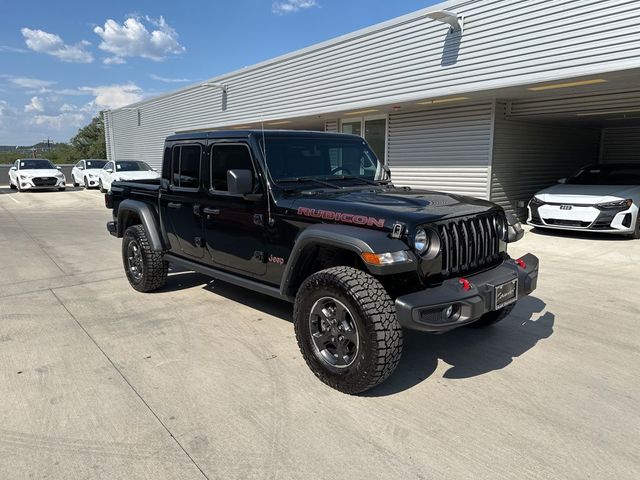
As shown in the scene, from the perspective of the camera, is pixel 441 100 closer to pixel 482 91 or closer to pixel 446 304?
pixel 482 91

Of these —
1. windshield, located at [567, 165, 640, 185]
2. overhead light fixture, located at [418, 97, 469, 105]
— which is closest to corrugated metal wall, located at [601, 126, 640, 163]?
windshield, located at [567, 165, 640, 185]

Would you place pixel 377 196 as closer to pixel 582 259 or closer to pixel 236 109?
pixel 582 259

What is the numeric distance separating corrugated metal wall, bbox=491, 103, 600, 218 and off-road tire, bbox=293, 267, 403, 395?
29.2 ft

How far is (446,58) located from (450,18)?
0.85 metres

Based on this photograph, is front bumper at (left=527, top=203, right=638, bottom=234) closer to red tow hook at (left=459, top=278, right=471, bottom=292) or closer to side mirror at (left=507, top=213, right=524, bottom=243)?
side mirror at (left=507, top=213, right=524, bottom=243)

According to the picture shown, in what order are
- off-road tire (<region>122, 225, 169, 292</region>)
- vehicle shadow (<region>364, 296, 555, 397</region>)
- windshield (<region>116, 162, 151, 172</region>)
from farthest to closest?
windshield (<region>116, 162, 151, 172</region>) < off-road tire (<region>122, 225, 169, 292</region>) < vehicle shadow (<region>364, 296, 555, 397</region>)

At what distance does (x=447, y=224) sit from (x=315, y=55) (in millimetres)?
12700

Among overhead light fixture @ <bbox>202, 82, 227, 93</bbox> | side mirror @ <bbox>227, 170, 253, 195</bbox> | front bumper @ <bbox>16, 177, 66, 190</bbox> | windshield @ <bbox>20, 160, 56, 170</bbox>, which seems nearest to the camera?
side mirror @ <bbox>227, 170, 253, 195</bbox>

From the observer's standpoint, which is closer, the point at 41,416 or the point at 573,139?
the point at 41,416

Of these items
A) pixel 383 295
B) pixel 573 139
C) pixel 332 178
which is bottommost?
pixel 383 295

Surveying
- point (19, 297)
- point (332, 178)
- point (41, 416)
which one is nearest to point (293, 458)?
point (41, 416)

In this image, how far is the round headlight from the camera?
124 inches

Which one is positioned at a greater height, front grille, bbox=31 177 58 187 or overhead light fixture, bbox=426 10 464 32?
overhead light fixture, bbox=426 10 464 32

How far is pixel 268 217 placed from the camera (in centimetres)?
397
